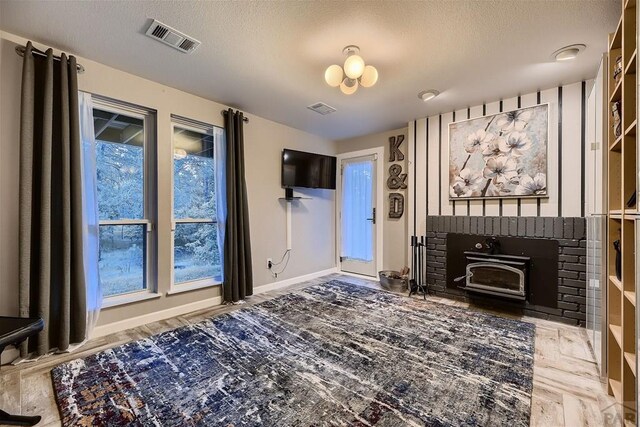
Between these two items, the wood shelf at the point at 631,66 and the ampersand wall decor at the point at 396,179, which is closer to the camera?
the wood shelf at the point at 631,66

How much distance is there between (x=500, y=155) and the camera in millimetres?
3227

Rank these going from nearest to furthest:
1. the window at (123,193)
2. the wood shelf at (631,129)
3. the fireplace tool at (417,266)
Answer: the wood shelf at (631,129)
the window at (123,193)
the fireplace tool at (417,266)

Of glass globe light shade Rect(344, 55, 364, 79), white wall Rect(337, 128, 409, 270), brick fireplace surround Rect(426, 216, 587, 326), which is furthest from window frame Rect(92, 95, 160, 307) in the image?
brick fireplace surround Rect(426, 216, 587, 326)

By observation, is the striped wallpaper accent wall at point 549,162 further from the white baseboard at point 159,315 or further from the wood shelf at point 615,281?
the white baseboard at point 159,315

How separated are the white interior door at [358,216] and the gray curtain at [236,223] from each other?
2.04m

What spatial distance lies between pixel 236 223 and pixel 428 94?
8.87 ft

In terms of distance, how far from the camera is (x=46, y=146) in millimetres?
2121

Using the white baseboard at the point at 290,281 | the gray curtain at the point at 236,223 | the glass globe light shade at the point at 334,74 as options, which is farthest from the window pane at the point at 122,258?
the glass globe light shade at the point at 334,74

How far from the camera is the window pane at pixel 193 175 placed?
10.3 ft

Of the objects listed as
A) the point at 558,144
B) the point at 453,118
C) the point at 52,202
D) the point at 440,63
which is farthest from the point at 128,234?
the point at 558,144

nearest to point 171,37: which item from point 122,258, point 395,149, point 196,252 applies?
point 122,258

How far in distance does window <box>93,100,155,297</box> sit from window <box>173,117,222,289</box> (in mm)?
281

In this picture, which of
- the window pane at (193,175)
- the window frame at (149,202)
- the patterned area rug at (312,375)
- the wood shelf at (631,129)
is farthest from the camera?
the window pane at (193,175)

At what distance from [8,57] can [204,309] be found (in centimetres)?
276
